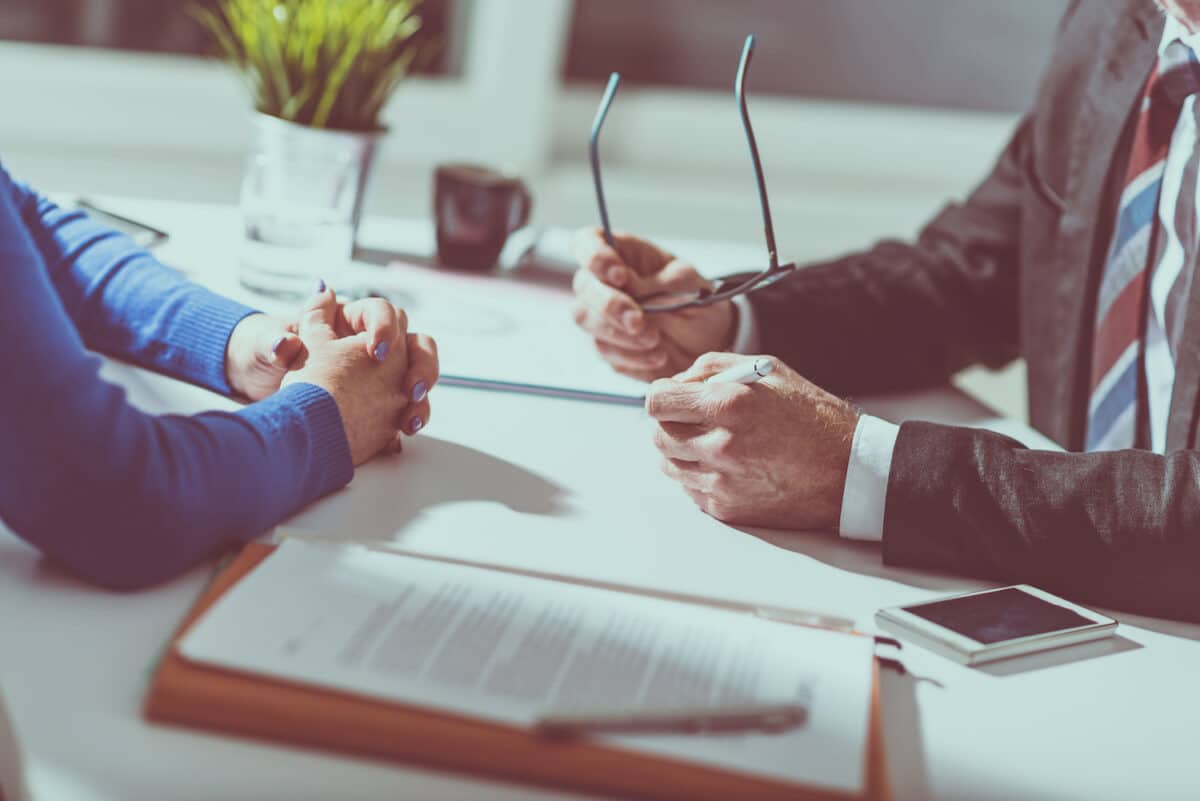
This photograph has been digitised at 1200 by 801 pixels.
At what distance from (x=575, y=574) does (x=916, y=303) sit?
2.36 feet

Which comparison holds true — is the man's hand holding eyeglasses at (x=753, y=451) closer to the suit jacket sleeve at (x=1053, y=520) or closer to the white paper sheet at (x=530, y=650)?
the suit jacket sleeve at (x=1053, y=520)

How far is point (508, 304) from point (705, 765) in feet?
2.58

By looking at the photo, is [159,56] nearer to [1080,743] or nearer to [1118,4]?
[1118,4]

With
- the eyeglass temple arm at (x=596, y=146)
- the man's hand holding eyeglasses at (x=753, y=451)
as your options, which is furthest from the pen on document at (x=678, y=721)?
the eyeglass temple arm at (x=596, y=146)

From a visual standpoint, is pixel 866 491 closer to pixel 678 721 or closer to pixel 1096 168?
pixel 678 721

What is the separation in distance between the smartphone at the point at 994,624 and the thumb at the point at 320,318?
44cm

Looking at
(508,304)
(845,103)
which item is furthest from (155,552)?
(845,103)

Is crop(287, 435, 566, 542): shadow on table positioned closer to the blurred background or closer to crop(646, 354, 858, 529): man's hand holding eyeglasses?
crop(646, 354, 858, 529): man's hand holding eyeglasses

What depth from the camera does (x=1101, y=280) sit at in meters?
1.33

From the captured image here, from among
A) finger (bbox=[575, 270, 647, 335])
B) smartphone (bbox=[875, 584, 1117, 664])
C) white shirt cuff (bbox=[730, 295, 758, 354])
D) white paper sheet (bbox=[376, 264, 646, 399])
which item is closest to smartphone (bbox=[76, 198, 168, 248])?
white paper sheet (bbox=[376, 264, 646, 399])

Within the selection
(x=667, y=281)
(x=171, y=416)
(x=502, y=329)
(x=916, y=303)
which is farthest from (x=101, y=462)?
(x=916, y=303)

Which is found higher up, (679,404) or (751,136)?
(751,136)

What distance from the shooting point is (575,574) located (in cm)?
78

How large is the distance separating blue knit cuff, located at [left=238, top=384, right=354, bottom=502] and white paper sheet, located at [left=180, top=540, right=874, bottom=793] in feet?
0.28
